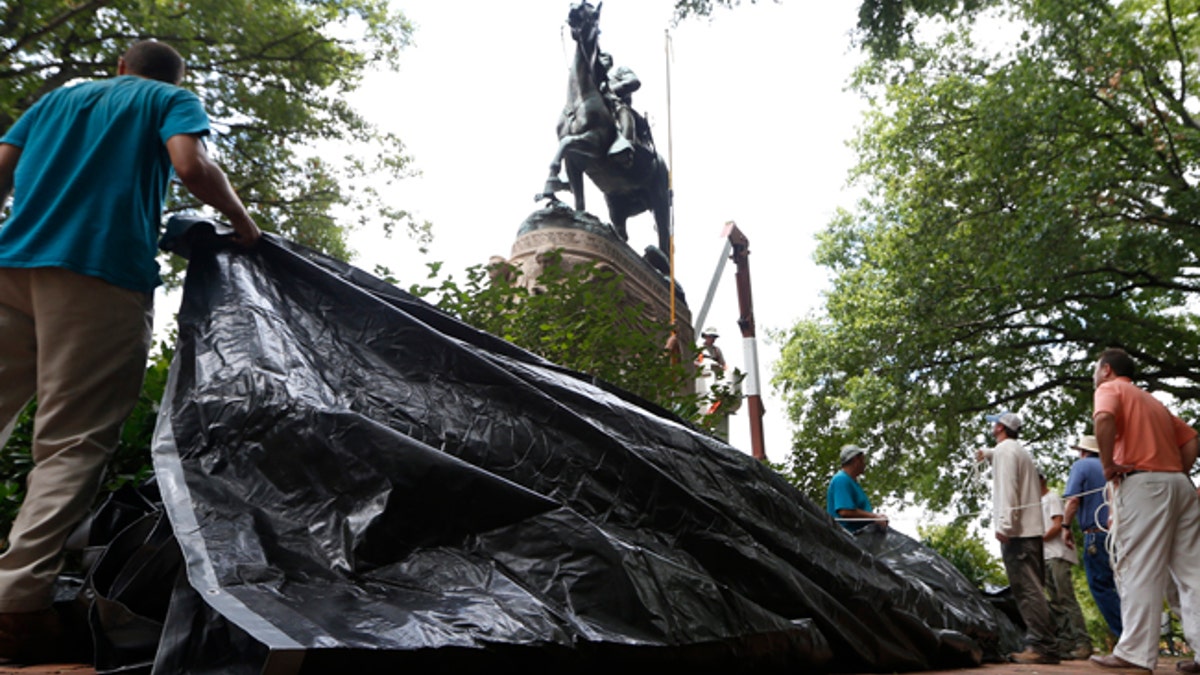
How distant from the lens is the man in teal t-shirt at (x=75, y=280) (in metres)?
2.21

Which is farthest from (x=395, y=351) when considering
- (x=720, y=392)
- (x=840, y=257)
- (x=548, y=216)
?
(x=840, y=257)

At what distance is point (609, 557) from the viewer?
2137mm

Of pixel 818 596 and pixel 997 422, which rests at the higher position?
pixel 997 422

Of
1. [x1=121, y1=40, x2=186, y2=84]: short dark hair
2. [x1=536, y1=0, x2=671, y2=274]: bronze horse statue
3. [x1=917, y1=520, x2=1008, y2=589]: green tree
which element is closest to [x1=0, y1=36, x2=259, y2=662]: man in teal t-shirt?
[x1=121, y1=40, x2=186, y2=84]: short dark hair

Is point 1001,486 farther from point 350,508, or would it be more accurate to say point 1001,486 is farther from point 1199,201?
point 1199,201

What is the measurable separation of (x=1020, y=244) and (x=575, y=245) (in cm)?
693

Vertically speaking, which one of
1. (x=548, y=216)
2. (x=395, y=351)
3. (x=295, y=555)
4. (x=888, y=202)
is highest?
(x=888, y=202)

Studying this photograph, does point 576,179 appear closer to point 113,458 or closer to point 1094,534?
point 1094,534

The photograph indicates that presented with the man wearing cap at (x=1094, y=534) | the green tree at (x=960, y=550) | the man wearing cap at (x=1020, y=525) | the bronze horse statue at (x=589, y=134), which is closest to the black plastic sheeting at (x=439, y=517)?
the man wearing cap at (x=1020, y=525)

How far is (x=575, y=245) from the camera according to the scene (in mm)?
9219

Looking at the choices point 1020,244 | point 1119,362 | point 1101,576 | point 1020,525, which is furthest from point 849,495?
point 1020,244

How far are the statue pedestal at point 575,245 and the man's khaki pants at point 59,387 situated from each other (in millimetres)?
6400

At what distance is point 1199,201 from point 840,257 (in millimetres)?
11969

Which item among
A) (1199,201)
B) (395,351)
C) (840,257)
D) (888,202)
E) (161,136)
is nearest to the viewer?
(161,136)
